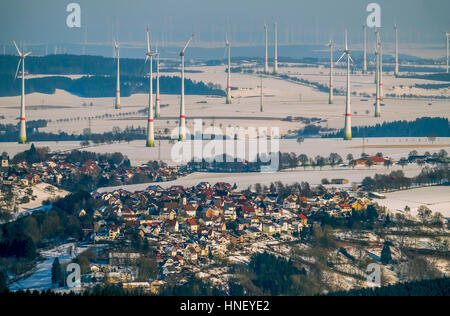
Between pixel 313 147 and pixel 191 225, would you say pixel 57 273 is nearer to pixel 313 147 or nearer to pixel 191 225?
pixel 191 225

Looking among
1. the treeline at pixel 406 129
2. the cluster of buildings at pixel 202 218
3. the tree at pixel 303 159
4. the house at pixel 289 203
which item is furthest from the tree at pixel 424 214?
the treeline at pixel 406 129

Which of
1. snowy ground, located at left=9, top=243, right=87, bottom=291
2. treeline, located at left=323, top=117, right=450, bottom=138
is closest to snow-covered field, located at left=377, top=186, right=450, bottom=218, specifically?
snowy ground, located at left=9, top=243, right=87, bottom=291

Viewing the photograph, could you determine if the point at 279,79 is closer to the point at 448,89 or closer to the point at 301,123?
the point at 448,89

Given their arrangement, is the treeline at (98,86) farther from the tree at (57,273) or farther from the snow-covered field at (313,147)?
the tree at (57,273)

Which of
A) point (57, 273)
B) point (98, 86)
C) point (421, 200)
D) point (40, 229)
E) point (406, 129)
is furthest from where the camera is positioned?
point (98, 86)

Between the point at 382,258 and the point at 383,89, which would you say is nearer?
the point at 382,258

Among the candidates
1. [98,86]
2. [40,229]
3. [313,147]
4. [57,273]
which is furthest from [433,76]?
[57,273]
